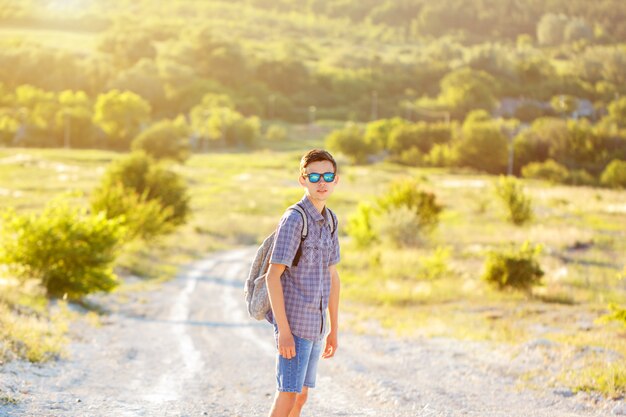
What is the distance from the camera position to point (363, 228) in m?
30.1

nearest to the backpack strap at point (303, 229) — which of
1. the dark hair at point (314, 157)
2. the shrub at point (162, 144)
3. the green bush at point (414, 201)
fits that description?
the dark hair at point (314, 157)

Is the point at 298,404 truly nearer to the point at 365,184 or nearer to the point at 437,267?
the point at 437,267

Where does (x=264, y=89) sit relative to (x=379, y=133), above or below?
above

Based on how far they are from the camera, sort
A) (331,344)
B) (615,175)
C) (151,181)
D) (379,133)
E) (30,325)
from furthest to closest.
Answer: (379,133) < (615,175) < (151,181) < (30,325) < (331,344)

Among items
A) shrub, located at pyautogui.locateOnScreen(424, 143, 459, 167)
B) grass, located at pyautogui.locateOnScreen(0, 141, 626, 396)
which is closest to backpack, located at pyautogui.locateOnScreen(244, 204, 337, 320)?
grass, located at pyautogui.locateOnScreen(0, 141, 626, 396)

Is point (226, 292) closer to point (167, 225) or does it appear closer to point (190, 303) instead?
point (190, 303)

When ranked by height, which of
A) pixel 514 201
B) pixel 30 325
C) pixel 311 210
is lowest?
pixel 30 325

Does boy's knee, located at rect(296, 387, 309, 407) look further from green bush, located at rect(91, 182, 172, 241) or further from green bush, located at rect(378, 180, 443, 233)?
green bush, located at rect(378, 180, 443, 233)

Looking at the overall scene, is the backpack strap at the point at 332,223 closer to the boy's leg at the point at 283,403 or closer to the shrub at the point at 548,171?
the boy's leg at the point at 283,403

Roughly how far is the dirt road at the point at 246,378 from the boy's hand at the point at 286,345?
2.59 m

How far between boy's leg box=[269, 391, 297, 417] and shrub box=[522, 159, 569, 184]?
63465 mm

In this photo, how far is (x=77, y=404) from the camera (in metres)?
6.78

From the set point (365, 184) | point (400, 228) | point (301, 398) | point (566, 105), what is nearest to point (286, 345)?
point (301, 398)

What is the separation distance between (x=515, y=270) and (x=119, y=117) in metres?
109
